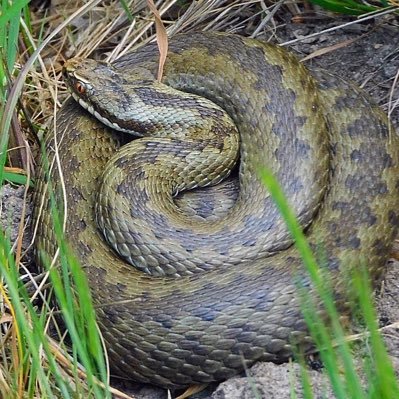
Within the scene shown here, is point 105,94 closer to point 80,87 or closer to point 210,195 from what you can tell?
point 80,87

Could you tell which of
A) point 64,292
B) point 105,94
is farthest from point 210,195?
point 64,292

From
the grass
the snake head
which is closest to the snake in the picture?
the snake head

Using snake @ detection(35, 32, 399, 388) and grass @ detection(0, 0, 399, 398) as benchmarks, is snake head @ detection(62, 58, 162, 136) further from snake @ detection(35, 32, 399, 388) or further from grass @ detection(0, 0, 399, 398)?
grass @ detection(0, 0, 399, 398)

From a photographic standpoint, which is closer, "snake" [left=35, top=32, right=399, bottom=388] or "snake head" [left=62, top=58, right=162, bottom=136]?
"snake" [left=35, top=32, right=399, bottom=388]

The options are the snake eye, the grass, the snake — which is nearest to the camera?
the grass

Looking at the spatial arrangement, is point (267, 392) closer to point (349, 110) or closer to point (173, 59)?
point (349, 110)

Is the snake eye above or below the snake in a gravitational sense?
above

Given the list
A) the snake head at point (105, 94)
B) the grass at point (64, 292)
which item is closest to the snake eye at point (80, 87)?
the snake head at point (105, 94)
